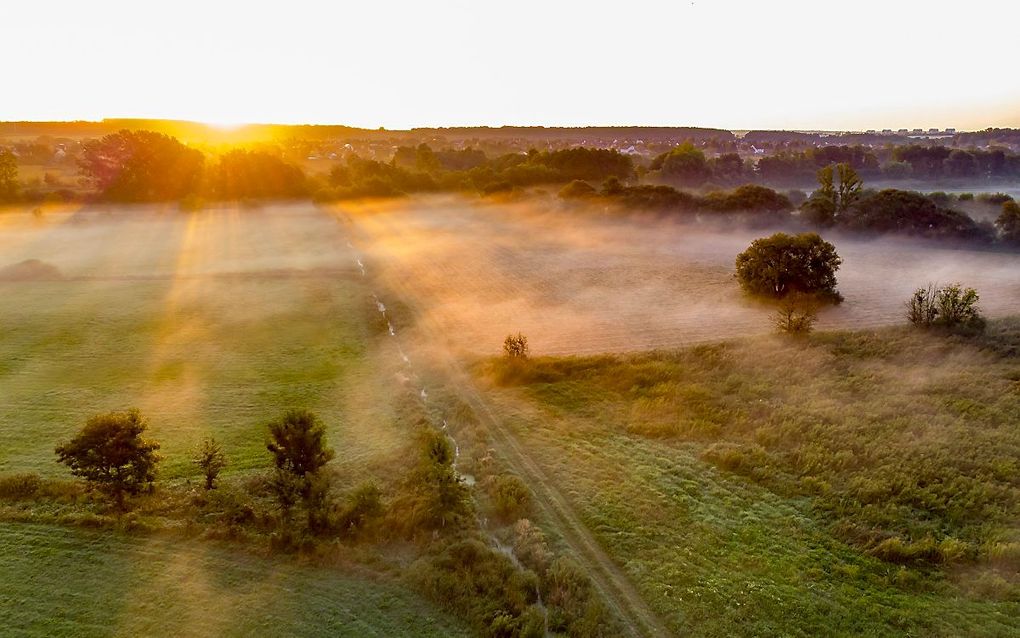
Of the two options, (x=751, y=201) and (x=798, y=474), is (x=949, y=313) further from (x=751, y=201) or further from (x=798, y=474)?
(x=751, y=201)

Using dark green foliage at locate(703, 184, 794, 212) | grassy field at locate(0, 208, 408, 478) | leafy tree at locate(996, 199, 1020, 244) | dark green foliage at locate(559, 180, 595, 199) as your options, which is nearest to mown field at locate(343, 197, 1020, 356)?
leafy tree at locate(996, 199, 1020, 244)

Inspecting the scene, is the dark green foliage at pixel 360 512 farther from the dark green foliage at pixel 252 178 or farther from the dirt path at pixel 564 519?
the dark green foliage at pixel 252 178

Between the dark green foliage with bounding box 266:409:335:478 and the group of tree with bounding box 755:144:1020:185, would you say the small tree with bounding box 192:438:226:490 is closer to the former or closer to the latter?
the dark green foliage with bounding box 266:409:335:478

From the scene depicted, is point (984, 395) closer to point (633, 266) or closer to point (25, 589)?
point (633, 266)

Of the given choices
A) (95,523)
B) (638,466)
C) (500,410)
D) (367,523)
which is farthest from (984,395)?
(95,523)

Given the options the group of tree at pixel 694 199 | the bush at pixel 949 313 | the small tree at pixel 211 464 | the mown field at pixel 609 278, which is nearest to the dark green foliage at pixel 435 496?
the small tree at pixel 211 464

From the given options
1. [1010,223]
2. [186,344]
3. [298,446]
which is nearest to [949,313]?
[298,446]
